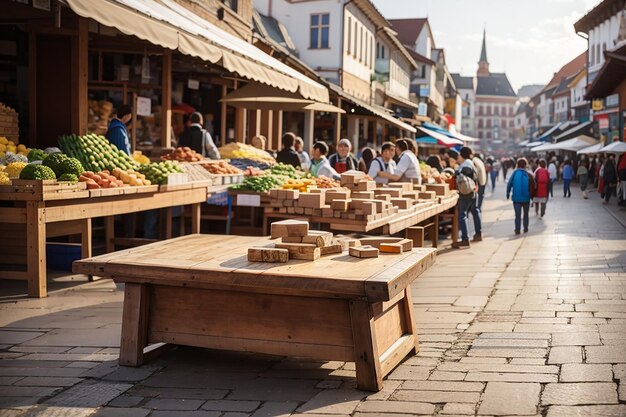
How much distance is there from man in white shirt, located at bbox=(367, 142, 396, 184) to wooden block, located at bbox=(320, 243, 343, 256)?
7.49 metres

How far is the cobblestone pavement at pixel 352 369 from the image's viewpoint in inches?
185

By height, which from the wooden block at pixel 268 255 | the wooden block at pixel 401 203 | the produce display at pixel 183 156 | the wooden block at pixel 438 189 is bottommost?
the wooden block at pixel 268 255

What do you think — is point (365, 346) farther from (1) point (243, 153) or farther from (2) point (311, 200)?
(1) point (243, 153)

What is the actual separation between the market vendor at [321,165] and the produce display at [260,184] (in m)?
1.61

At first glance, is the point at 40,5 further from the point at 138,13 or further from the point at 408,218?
the point at 408,218

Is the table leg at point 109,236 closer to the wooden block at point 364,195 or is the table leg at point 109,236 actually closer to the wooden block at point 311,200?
the wooden block at point 311,200

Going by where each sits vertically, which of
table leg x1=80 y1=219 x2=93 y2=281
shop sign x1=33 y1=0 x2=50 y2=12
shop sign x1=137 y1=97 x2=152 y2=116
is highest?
shop sign x1=33 y1=0 x2=50 y2=12

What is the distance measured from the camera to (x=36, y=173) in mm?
7703

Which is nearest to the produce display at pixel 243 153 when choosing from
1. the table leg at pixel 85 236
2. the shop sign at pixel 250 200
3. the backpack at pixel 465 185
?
the backpack at pixel 465 185

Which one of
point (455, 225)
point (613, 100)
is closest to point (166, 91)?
point (455, 225)

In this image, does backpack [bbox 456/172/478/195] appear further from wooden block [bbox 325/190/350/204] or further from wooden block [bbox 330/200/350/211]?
wooden block [bbox 330/200/350/211]

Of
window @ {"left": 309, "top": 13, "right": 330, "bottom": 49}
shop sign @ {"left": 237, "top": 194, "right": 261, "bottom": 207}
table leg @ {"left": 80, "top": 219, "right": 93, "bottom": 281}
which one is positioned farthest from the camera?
window @ {"left": 309, "top": 13, "right": 330, "bottom": 49}

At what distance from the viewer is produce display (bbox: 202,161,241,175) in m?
12.3

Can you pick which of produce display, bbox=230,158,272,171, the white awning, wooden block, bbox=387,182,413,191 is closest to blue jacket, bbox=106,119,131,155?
the white awning
